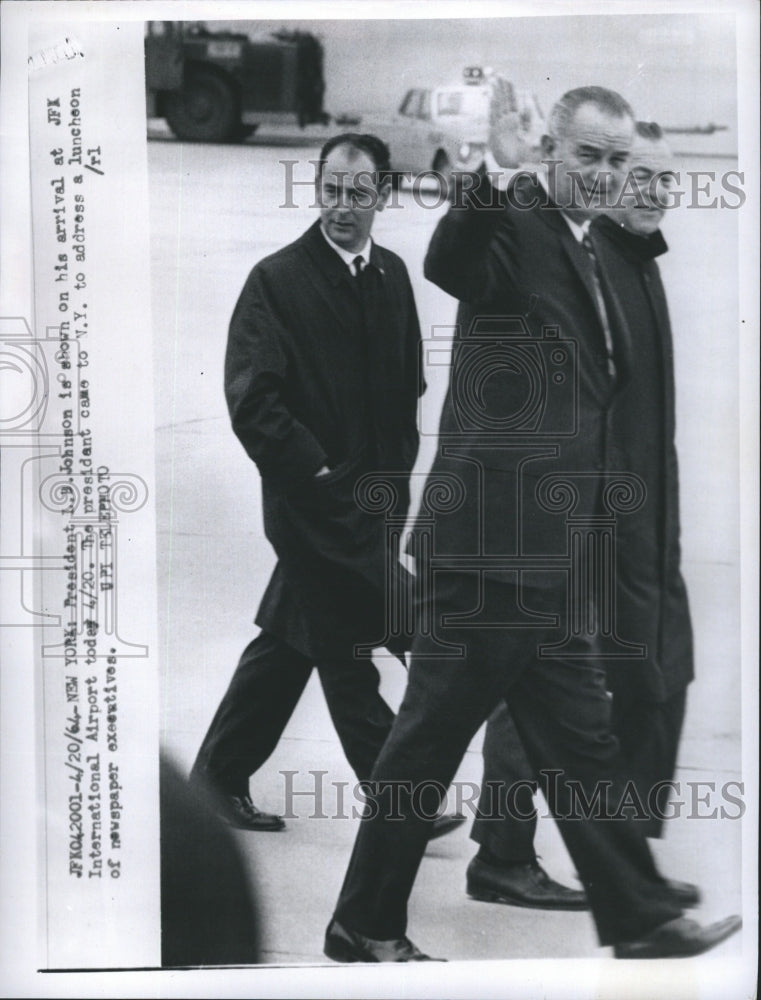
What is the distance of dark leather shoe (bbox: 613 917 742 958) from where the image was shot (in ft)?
6.44

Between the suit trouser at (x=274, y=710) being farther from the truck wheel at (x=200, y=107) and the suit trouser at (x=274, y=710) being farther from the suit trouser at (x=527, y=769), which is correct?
the truck wheel at (x=200, y=107)

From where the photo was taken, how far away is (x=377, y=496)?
1.91m

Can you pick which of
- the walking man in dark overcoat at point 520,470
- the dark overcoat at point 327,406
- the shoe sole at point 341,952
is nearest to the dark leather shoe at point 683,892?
the walking man in dark overcoat at point 520,470

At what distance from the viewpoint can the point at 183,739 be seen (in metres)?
1.95

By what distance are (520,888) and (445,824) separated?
153 millimetres

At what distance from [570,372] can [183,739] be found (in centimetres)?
82

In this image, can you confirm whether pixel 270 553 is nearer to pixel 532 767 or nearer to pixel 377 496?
pixel 377 496

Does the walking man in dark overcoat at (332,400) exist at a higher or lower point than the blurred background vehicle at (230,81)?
lower

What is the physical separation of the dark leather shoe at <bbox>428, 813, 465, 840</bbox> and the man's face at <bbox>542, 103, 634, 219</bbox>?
934 mm

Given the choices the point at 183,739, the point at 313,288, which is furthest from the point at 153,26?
the point at 183,739

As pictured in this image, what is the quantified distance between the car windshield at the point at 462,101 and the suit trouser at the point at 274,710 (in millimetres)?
842

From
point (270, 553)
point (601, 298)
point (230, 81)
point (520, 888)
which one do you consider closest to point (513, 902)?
point (520, 888)

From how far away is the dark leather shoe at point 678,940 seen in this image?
6.44 ft

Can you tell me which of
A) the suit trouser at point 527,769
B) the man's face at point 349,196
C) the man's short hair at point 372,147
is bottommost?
the suit trouser at point 527,769
